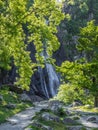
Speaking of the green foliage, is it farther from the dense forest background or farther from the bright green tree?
the bright green tree

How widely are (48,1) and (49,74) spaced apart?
48.5m

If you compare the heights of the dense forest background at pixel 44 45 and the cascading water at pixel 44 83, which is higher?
the dense forest background at pixel 44 45

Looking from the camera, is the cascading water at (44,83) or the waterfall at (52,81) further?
the waterfall at (52,81)

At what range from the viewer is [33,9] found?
23.5 meters

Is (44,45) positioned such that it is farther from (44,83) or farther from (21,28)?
(44,83)

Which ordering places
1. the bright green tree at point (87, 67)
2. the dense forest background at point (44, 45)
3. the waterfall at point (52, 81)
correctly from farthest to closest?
the waterfall at point (52, 81) < the bright green tree at point (87, 67) < the dense forest background at point (44, 45)

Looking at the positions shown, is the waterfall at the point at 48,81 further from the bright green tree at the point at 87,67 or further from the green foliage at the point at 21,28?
the green foliage at the point at 21,28

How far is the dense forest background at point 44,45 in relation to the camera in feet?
73.0

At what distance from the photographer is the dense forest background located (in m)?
22.2

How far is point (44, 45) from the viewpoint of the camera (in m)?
25.7

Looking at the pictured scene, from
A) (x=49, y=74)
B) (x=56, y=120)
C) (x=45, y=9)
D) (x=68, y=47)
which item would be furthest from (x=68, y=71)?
(x=68, y=47)

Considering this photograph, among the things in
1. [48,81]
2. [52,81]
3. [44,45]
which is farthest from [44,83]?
[44,45]

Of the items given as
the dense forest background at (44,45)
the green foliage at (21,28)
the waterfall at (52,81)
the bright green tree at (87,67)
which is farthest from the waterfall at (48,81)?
the green foliage at (21,28)

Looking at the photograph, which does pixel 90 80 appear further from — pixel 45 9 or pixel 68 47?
pixel 68 47
